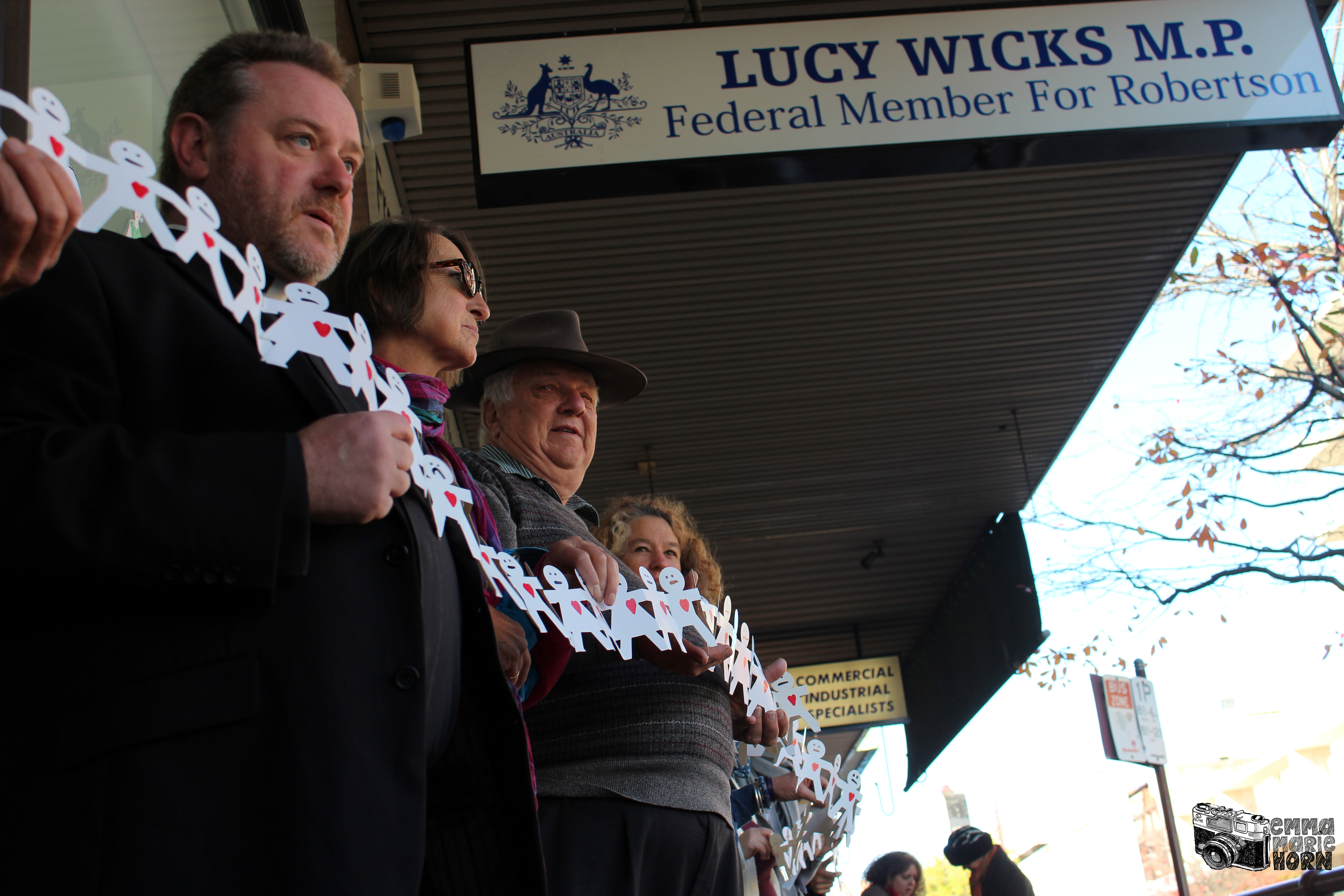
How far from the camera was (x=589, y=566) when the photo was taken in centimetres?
154

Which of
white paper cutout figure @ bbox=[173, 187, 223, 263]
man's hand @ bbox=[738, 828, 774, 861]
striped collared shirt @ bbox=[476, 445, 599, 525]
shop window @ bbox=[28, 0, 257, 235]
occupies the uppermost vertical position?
shop window @ bbox=[28, 0, 257, 235]

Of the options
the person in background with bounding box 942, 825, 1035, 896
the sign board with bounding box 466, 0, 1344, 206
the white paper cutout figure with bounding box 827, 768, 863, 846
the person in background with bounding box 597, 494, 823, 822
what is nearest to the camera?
the person in background with bounding box 597, 494, 823, 822

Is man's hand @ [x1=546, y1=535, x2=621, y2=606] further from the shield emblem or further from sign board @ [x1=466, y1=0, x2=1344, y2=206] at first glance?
the shield emblem

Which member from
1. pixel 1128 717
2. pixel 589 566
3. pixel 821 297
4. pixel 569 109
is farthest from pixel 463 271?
pixel 1128 717

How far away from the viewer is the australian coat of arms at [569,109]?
2990 millimetres

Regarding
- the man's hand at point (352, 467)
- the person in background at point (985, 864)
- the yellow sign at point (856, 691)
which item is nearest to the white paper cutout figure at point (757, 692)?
the man's hand at point (352, 467)

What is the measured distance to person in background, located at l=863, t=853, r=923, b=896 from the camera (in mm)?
A: 5473

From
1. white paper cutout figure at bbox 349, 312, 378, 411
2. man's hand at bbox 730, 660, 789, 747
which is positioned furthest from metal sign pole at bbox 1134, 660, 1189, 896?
white paper cutout figure at bbox 349, 312, 378, 411

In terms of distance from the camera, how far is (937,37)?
3.14 meters

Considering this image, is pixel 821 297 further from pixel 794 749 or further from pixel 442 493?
pixel 442 493

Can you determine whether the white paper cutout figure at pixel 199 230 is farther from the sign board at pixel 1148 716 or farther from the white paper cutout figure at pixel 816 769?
the sign board at pixel 1148 716

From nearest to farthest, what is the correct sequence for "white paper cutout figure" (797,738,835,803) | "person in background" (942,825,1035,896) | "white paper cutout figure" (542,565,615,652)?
1. "white paper cutout figure" (542,565,615,652)
2. "white paper cutout figure" (797,738,835,803)
3. "person in background" (942,825,1035,896)

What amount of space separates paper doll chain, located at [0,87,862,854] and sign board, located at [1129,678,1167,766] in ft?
19.4

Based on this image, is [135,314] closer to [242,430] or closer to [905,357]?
[242,430]
